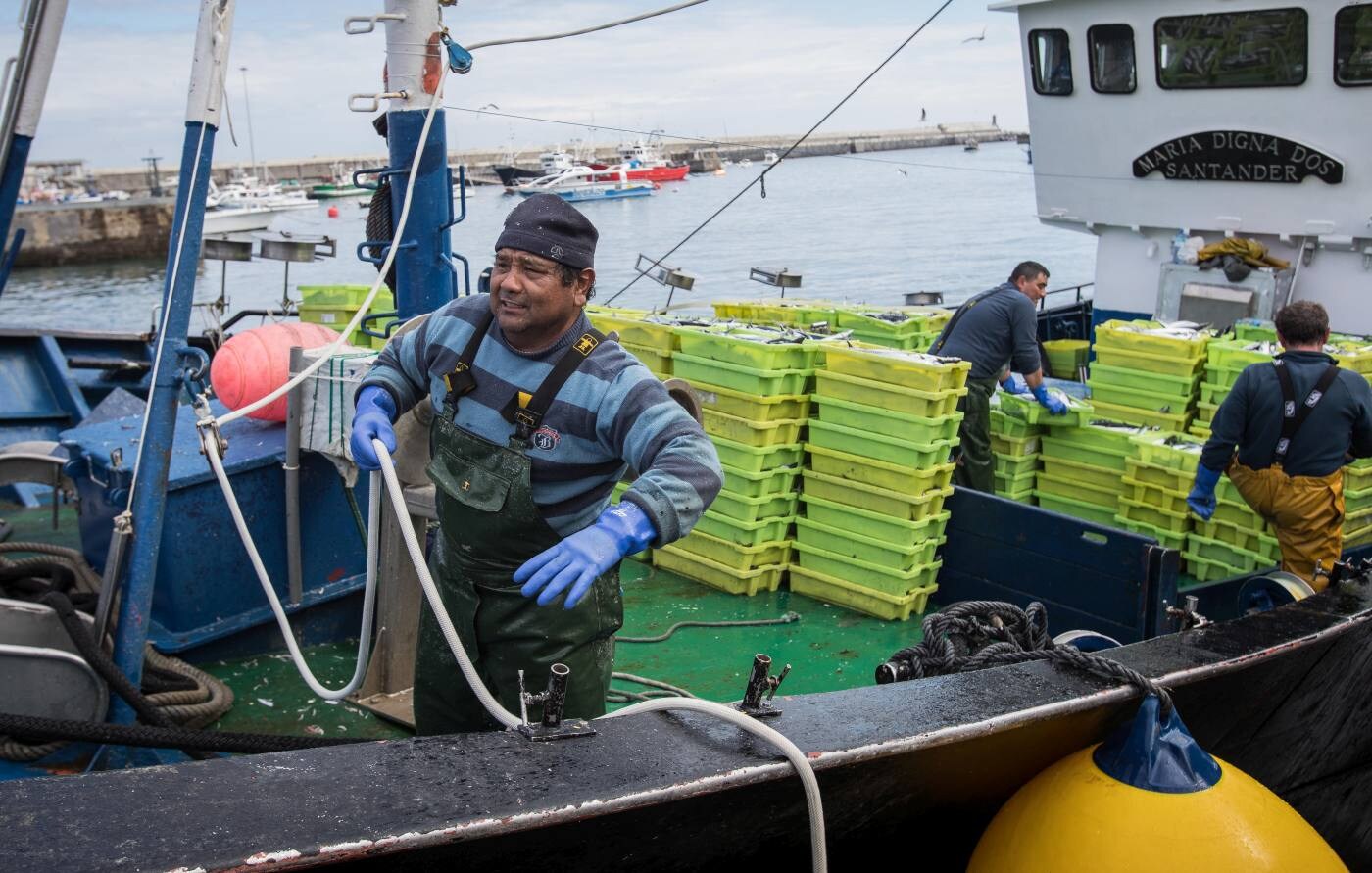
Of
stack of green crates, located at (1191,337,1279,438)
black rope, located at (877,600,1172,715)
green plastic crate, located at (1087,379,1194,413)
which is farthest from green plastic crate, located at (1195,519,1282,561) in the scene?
black rope, located at (877,600,1172,715)

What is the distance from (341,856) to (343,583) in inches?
152

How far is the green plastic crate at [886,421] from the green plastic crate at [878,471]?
6.4 inches

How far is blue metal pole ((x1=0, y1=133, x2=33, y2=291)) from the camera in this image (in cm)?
455

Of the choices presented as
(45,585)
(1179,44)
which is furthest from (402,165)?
(1179,44)

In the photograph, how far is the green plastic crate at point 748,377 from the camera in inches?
266

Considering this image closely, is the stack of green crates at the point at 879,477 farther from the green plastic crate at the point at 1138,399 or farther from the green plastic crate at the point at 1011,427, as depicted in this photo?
the green plastic crate at the point at 1138,399

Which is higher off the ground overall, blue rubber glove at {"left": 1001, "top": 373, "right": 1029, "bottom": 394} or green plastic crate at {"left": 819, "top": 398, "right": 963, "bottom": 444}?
green plastic crate at {"left": 819, "top": 398, "right": 963, "bottom": 444}

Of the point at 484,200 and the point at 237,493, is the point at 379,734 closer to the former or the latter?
the point at 237,493

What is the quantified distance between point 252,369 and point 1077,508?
17.2 ft

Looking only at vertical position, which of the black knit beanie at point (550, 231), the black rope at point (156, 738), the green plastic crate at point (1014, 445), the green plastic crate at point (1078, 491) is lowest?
the green plastic crate at point (1078, 491)

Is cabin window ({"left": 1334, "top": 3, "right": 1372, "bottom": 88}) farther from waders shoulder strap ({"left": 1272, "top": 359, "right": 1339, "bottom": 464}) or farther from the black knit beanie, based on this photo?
the black knit beanie

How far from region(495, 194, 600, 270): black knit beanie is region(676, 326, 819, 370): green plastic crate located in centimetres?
361

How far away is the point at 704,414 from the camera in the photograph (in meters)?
7.09

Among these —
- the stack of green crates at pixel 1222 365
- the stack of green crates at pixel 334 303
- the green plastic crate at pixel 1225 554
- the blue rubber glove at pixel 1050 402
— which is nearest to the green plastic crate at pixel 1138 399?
the stack of green crates at pixel 1222 365
